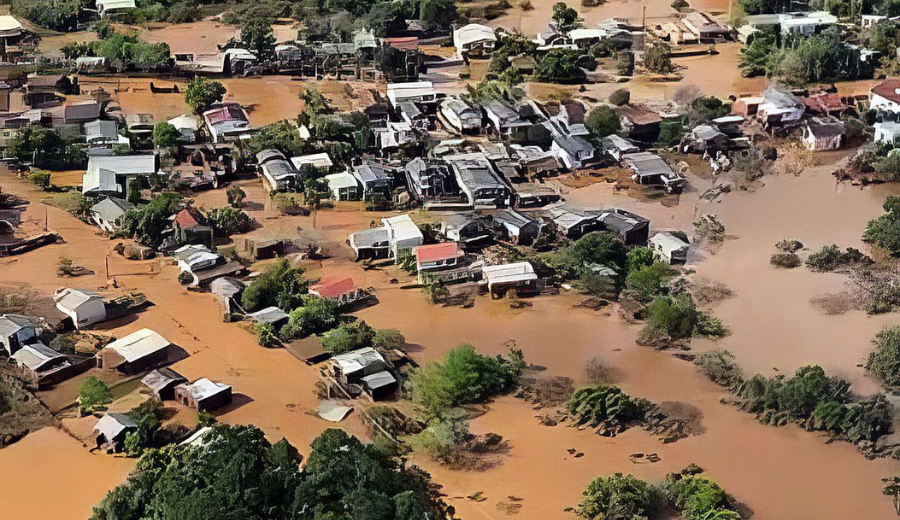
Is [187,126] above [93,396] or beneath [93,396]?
above

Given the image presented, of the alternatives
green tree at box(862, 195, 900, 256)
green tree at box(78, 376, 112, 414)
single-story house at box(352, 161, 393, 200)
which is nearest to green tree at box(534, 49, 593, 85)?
single-story house at box(352, 161, 393, 200)

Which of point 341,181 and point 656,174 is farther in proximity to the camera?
point 656,174

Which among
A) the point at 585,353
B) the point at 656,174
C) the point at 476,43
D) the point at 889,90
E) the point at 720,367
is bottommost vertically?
the point at 585,353

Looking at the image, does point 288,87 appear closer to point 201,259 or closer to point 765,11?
point 201,259

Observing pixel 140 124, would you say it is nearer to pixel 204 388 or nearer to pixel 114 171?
pixel 114 171

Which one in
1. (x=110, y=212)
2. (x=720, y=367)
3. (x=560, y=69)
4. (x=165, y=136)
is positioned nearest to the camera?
(x=720, y=367)

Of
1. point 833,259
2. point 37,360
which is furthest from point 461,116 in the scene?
point 37,360

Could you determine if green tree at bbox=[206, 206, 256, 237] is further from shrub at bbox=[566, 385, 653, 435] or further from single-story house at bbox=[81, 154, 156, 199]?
shrub at bbox=[566, 385, 653, 435]
